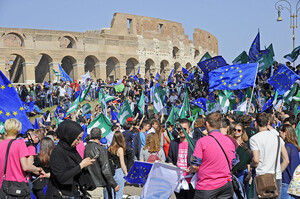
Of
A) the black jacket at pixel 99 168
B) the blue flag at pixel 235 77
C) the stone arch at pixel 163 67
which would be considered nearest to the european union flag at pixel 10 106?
the black jacket at pixel 99 168

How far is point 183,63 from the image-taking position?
49.2 metres

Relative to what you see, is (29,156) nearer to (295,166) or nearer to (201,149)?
(201,149)

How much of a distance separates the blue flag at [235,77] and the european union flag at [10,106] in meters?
5.53

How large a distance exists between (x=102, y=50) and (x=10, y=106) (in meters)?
32.2

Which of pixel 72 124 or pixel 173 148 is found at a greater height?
pixel 72 124

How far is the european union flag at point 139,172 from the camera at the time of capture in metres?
5.93

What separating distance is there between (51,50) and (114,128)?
2673 centimetres

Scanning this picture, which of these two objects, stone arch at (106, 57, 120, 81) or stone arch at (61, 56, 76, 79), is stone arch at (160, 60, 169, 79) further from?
stone arch at (61, 56, 76, 79)

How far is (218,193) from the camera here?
14.9 ft

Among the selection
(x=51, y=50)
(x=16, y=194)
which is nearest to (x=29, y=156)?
(x=16, y=194)

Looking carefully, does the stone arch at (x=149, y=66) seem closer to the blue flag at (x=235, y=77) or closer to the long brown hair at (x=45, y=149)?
the blue flag at (x=235, y=77)

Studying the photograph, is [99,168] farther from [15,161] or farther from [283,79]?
[283,79]

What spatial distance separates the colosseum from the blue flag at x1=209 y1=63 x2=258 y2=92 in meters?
25.9

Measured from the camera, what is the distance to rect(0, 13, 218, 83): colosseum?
110ft
